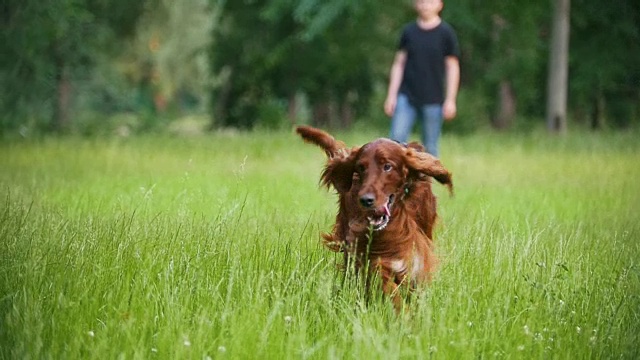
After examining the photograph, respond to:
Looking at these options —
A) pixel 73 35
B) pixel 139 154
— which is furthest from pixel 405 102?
pixel 73 35

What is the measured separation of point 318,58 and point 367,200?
2523 centimetres

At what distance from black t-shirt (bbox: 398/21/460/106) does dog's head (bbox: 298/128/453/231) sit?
183 inches

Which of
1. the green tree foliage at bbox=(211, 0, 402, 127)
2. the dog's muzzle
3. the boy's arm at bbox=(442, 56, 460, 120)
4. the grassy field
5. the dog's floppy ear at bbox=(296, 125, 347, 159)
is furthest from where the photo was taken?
the green tree foliage at bbox=(211, 0, 402, 127)

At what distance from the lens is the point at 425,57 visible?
9.54 m

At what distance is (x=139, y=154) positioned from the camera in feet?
50.2

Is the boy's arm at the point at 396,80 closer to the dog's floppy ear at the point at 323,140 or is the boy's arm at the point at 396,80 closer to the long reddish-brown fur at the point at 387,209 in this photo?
the dog's floppy ear at the point at 323,140

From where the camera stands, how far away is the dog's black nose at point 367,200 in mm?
4477

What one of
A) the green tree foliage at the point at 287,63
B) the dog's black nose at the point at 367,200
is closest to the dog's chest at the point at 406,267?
the dog's black nose at the point at 367,200

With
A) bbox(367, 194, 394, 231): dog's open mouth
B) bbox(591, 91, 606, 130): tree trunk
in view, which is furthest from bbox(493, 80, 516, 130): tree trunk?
bbox(367, 194, 394, 231): dog's open mouth

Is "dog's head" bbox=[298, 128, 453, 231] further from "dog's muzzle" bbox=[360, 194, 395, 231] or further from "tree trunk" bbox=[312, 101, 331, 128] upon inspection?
"tree trunk" bbox=[312, 101, 331, 128]

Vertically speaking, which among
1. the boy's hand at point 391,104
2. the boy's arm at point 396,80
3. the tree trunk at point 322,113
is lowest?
the tree trunk at point 322,113

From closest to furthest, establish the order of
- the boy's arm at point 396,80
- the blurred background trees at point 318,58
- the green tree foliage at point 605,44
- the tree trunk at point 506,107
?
the boy's arm at point 396,80 → the blurred background trees at point 318,58 → the green tree foliage at point 605,44 → the tree trunk at point 506,107

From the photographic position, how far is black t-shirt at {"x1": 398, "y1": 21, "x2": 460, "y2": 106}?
375 inches

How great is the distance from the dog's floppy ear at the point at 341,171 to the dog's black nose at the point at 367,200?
517 millimetres
